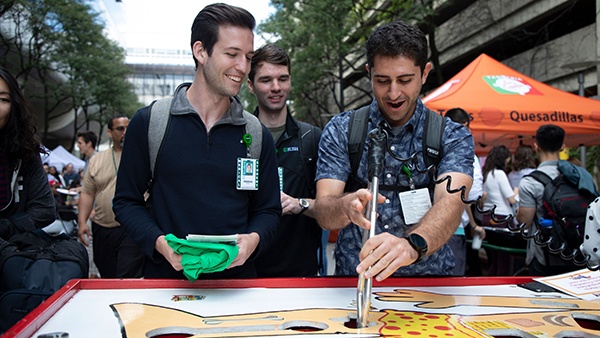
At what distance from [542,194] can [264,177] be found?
284 cm

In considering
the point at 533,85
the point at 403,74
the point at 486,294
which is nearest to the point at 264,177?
the point at 403,74

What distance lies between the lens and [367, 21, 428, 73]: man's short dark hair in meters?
1.95

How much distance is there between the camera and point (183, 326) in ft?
4.55

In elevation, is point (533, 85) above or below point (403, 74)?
above

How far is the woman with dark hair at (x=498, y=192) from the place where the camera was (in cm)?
532

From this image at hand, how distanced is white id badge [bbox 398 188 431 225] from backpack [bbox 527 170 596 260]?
2.07 metres

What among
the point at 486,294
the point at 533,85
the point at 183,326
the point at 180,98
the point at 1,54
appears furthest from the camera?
the point at 1,54

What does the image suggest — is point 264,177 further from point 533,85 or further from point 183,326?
point 533,85

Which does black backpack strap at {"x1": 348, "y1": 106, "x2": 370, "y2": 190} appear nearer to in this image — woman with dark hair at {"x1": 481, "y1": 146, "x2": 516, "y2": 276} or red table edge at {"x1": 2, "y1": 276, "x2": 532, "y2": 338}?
red table edge at {"x1": 2, "y1": 276, "x2": 532, "y2": 338}

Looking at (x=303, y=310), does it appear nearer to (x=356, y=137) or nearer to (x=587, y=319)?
(x=356, y=137)

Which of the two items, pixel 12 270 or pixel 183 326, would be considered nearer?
pixel 183 326

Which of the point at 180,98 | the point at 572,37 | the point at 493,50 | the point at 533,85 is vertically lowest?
the point at 180,98

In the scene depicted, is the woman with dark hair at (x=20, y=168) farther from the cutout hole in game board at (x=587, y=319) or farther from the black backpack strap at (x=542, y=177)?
the black backpack strap at (x=542, y=177)

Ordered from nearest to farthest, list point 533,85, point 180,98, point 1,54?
1. point 180,98
2. point 533,85
3. point 1,54
